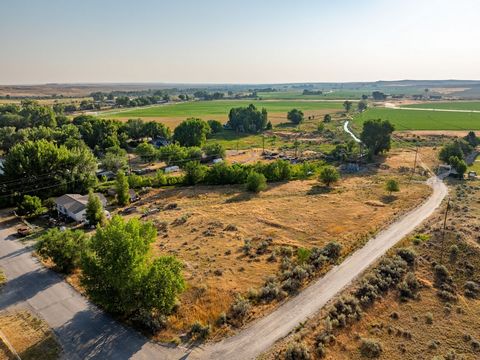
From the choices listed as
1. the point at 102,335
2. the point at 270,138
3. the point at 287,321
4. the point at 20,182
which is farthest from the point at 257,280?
the point at 270,138

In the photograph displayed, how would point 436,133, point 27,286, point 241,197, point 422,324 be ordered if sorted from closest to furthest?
point 422,324
point 27,286
point 241,197
point 436,133

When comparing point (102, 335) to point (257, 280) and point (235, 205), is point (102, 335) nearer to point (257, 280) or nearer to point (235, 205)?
point (257, 280)

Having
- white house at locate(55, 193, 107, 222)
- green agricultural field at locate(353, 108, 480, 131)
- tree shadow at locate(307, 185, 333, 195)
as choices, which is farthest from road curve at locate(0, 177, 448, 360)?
green agricultural field at locate(353, 108, 480, 131)

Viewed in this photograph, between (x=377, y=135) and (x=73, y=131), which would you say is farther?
(x=73, y=131)

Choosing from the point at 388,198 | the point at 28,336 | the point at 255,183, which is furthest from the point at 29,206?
the point at 388,198

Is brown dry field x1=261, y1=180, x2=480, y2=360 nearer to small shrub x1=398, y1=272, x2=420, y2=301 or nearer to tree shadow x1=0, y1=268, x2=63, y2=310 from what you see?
small shrub x1=398, y1=272, x2=420, y2=301

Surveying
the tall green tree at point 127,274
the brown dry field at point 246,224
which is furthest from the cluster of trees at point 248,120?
the tall green tree at point 127,274

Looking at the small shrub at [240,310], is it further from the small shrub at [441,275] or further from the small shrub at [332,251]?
the small shrub at [441,275]

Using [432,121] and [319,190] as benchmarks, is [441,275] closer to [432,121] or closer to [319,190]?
[319,190]
